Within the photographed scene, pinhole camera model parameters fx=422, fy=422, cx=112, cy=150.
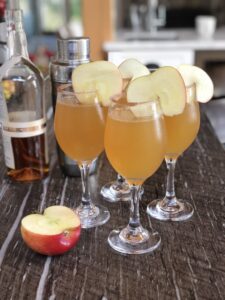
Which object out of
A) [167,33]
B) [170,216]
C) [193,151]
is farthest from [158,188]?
[167,33]

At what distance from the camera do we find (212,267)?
24.6 inches

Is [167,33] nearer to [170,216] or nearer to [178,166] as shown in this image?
[178,166]

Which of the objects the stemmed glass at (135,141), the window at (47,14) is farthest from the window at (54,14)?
the stemmed glass at (135,141)

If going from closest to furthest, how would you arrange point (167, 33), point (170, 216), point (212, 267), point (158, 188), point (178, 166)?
point (212, 267) → point (170, 216) → point (158, 188) → point (178, 166) → point (167, 33)

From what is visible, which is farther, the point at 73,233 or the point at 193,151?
the point at 193,151

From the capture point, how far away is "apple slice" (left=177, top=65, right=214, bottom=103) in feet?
2.46

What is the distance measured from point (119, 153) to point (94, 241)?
0.16m

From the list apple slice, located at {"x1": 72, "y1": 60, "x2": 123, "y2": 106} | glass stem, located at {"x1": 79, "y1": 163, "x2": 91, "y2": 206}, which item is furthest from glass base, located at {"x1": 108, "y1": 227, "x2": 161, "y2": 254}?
apple slice, located at {"x1": 72, "y1": 60, "x2": 123, "y2": 106}

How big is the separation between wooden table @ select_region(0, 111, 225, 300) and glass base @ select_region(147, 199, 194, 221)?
0.05 feet

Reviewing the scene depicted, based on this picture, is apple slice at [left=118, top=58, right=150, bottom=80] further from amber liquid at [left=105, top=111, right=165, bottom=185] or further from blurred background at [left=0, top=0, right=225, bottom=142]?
blurred background at [left=0, top=0, right=225, bottom=142]

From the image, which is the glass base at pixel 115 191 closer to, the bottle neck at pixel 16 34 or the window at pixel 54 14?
the bottle neck at pixel 16 34

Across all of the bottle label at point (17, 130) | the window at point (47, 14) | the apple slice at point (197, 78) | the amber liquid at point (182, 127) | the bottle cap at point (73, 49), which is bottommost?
the window at point (47, 14)

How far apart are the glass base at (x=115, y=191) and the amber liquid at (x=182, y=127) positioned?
0.15 m

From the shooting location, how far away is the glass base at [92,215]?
762mm
